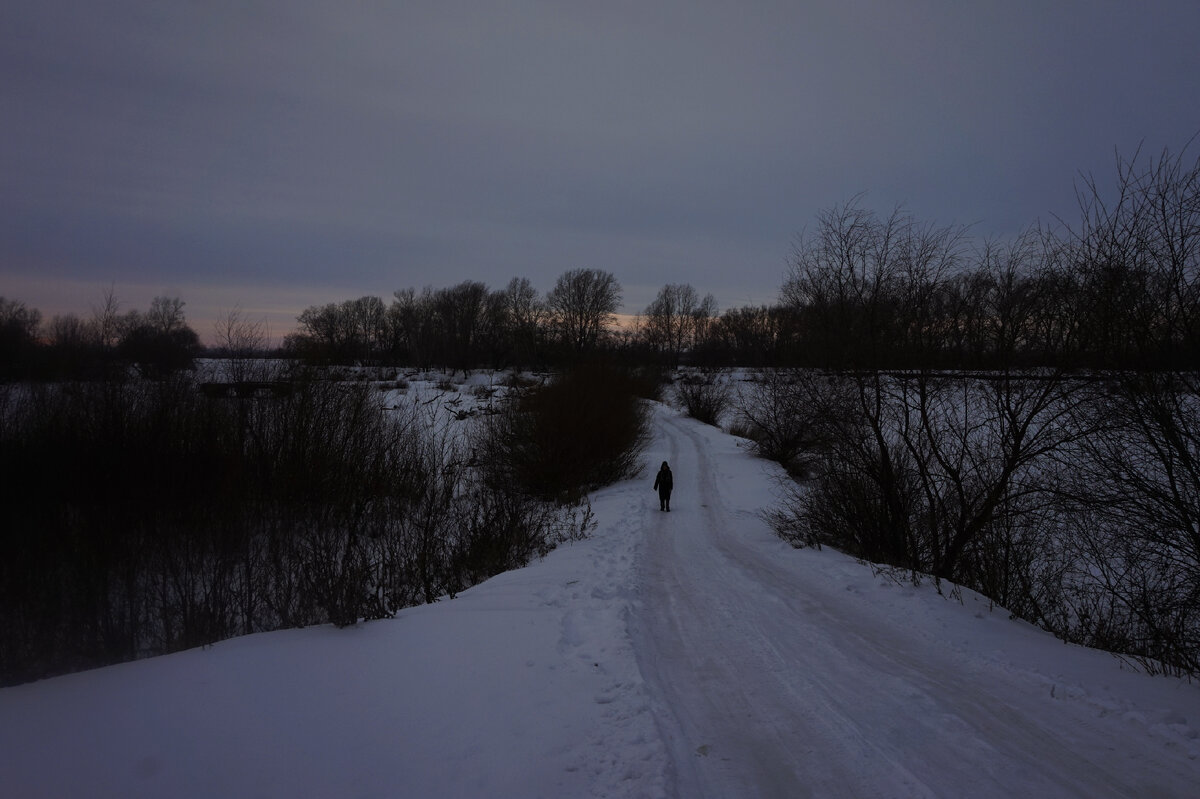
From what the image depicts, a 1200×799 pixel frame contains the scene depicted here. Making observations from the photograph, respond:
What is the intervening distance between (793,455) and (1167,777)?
19.2m

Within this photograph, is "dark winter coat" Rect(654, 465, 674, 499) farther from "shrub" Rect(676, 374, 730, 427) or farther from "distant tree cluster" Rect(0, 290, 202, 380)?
"shrub" Rect(676, 374, 730, 427)

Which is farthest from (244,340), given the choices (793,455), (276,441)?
(793,455)

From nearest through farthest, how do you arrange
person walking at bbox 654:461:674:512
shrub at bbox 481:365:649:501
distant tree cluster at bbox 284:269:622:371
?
person walking at bbox 654:461:674:512, shrub at bbox 481:365:649:501, distant tree cluster at bbox 284:269:622:371

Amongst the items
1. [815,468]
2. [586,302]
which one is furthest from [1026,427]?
[586,302]

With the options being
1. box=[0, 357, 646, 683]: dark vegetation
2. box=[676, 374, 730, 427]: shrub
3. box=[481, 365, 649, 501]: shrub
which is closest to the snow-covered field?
box=[0, 357, 646, 683]: dark vegetation

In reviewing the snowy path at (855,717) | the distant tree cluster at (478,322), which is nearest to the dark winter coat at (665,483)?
the snowy path at (855,717)

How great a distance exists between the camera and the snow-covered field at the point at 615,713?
3.15 metres

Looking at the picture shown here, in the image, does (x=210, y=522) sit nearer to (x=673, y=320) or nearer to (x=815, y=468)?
(x=815, y=468)

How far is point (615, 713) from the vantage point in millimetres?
4098

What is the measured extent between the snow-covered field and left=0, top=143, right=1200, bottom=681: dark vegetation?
1.23 meters

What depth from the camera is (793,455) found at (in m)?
22.0

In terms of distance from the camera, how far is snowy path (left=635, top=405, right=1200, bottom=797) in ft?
11.0

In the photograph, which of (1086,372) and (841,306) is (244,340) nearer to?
(841,306)

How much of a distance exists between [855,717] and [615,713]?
1.79 m
